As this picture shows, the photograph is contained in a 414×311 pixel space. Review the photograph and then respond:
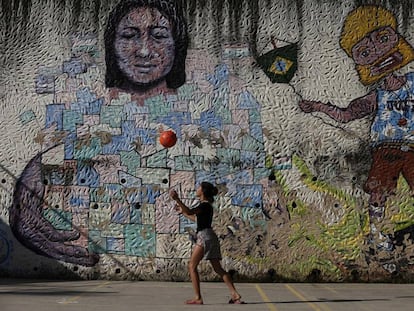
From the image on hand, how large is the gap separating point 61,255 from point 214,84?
4301 millimetres

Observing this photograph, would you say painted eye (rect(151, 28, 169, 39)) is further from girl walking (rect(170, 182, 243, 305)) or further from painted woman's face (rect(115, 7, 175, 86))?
girl walking (rect(170, 182, 243, 305))

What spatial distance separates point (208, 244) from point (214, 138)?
4600 mm

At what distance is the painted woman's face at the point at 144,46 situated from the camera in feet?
51.0

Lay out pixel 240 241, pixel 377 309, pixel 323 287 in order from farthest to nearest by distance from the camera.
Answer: pixel 240 241 → pixel 323 287 → pixel 377 309

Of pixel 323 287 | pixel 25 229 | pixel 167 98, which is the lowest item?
pixel 323 287

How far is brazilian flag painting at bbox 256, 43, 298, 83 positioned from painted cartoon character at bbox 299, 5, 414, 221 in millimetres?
644

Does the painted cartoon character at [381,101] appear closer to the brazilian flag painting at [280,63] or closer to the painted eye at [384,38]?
the painted eye at [384,38]

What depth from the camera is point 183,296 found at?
1220 centimetres

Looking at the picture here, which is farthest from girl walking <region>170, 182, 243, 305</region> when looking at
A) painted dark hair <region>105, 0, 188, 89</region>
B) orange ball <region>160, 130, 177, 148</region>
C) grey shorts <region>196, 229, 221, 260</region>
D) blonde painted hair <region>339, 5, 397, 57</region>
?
blonde painted hair <region>339, 5, 397, 57</region>

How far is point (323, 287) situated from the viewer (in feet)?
46.2

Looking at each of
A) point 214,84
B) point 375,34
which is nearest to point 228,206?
point 214,84

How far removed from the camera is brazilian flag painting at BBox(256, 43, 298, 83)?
15.4 m

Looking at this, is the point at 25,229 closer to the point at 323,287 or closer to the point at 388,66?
the point at 323,287

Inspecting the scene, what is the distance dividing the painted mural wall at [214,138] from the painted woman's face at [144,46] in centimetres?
3
